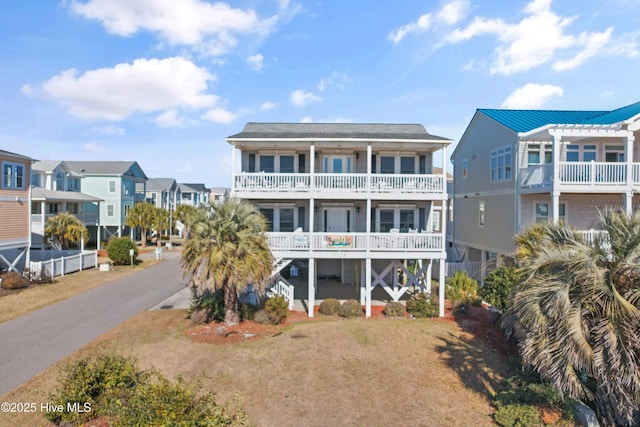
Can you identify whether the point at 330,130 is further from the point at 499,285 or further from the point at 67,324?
the point at 67,324

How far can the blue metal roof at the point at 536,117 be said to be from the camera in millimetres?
21797

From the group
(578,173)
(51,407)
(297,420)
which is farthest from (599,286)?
(578,173)

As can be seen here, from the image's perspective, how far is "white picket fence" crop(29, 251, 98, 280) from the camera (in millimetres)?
22812

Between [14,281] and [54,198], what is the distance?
13.0 meters

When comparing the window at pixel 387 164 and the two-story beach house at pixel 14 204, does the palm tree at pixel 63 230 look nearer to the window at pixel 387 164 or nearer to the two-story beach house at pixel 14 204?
the two-story beach house at pixel 14 204

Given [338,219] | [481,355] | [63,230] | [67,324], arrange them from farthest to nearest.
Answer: [63,230] → [338,219] → [67,324] → [481,355]

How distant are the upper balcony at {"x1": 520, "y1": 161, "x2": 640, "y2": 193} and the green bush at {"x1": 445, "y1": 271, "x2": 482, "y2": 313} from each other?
18.9ft

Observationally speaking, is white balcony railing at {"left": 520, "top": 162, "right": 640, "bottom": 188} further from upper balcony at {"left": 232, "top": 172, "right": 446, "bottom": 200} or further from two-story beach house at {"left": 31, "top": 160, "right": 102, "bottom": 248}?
two-story beach house at {"left": 31, "top": 160, "right": 102, "bottom": 248}

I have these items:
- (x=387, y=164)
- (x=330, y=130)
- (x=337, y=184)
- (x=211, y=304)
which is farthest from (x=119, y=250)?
(x=387, y=164)

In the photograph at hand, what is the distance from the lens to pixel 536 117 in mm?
23031

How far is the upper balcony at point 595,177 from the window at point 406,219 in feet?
20.6

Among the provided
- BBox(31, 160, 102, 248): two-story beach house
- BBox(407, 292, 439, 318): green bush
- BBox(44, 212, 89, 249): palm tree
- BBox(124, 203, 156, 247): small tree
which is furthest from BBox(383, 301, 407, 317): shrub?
BBox(124, 203, 156, 247): small tree

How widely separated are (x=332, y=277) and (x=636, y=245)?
1632 cm

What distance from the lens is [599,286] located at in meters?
7.49
